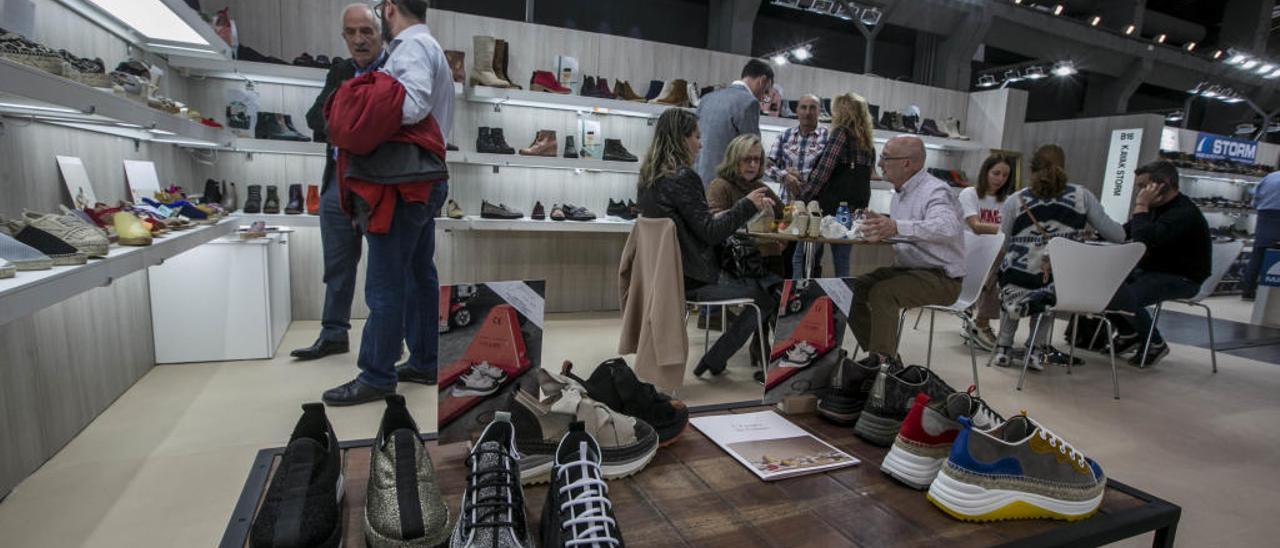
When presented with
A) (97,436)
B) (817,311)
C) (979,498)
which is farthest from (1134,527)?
(97,436)

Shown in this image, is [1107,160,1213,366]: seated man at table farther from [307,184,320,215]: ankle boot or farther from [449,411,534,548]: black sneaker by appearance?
[307,184,320,215]: ankle boot

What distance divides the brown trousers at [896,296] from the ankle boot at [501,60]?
2.90 metres

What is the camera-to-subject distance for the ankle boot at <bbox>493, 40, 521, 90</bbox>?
4.53 meters

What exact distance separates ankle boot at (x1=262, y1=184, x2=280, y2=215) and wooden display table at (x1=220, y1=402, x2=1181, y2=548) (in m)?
3.34

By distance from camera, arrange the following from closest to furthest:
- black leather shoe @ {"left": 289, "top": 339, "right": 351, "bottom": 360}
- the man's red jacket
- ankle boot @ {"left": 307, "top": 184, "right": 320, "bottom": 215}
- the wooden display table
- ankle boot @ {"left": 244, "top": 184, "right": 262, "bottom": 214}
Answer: the wooden display table < the man's red jacket < black leather shoe @ {"left": 289, "top": 339, "right": 351, "bottom": 360} < ankle boot @ {"left": 244, "top": 184, "right": 262, "bottom": 214} < ankle boot @ {"left": 307, "top": 184, "right": 320, "bottom": 215}

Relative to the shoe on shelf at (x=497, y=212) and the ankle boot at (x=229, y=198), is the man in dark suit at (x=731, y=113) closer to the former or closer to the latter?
the shoe on shelf at (x=497, y=212)

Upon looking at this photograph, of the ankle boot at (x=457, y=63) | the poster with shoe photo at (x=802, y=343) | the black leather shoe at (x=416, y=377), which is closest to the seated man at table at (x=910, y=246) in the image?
the poster with shoe photo at (x=802, y=343)

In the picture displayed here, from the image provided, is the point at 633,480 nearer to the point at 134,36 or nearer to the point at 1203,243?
the point at 134,36

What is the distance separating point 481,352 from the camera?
144cm

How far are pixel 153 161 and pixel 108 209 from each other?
1141 mm

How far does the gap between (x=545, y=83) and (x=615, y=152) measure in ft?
2.44

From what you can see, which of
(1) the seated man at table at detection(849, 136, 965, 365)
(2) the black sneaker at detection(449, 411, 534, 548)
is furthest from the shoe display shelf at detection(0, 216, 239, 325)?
(1) the seated man at table at detection(849, 136, 965, 365)

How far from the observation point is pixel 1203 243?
4102 mm

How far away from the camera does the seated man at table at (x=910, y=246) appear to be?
2.90 meters
